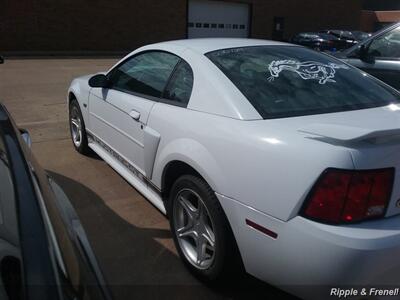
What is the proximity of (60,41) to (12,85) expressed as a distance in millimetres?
11315

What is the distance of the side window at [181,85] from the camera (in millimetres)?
3115

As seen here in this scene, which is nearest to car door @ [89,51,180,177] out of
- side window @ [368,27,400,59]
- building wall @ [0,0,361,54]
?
side window @ [368,27,400,59]

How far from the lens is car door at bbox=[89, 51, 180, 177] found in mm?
3455

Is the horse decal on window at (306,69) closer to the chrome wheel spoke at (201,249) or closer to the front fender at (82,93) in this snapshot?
the chrome wheel spoke at (201,249)

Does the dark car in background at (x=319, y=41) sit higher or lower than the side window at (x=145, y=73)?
lower

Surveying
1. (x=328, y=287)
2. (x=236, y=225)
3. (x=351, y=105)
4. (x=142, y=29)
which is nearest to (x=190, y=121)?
(x=236, y=225)

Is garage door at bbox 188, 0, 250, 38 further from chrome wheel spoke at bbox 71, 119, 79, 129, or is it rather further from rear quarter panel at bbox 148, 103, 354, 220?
rear quarter panel at bbox 148, 103, 354, 220

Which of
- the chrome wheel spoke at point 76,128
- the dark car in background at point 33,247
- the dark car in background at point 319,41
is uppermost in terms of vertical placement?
the dark car in background at point 33,247

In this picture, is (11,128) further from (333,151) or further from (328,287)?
(328,287)

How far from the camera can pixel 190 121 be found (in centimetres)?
287

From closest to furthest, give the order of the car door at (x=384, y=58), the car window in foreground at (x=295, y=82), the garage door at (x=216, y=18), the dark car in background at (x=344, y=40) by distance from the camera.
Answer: the car window in foreground at (x=295, y=82)
the car door at (x=384, y=58)
the dark car in background at (x=344, y=40)
the garage door at (x=216, y=18)

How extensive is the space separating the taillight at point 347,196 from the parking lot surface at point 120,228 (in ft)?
3.13

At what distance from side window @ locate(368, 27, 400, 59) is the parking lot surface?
11.1 feet

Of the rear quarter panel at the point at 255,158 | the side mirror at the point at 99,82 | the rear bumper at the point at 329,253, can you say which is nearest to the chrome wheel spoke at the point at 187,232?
the rear quarter panel at the point at 255,158
